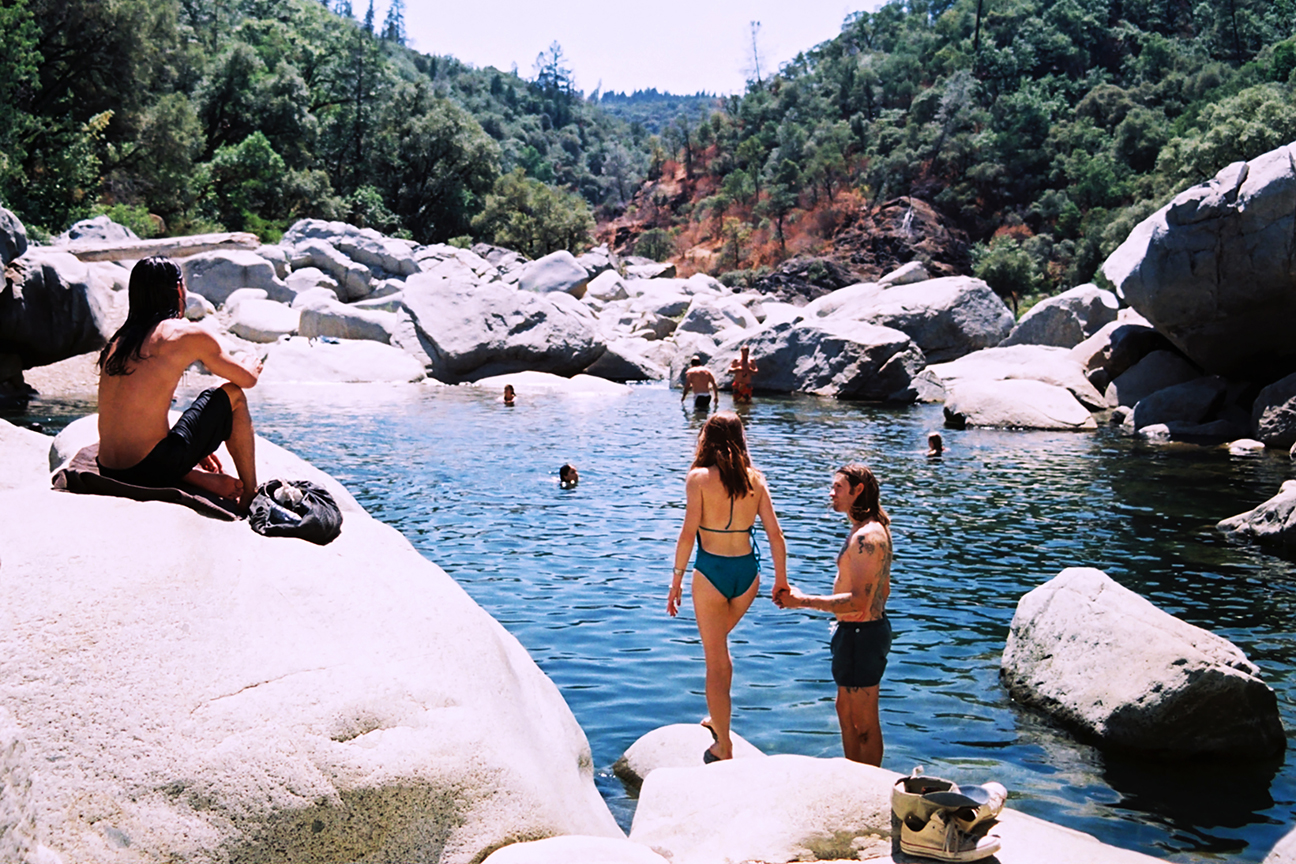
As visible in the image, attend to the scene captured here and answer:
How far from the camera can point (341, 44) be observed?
6981 centimetres

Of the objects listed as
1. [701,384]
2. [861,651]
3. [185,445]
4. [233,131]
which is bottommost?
[861,651]

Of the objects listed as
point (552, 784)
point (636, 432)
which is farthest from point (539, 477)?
point (552, 784)

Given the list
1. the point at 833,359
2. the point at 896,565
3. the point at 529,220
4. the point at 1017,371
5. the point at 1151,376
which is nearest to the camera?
the point at 896,565

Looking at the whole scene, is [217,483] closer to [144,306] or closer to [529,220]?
[144,306]

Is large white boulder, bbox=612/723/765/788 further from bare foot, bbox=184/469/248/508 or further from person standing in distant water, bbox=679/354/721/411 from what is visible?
person standing in distant water, bbox=679/354/721/411

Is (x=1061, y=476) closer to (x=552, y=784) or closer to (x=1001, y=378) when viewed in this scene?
(x=1001, y=378)

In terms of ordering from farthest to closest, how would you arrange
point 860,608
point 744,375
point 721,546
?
1. point 744,375
2. point 721,546
3. point 860,608

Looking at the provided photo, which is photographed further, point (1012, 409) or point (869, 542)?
point (1012, 409)

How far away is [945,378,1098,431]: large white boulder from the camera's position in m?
24.2

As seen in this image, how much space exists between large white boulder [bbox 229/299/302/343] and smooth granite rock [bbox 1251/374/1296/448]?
27193mm

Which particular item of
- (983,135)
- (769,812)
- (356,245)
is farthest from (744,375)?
(983,135)

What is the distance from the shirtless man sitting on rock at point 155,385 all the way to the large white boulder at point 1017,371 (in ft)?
75.7

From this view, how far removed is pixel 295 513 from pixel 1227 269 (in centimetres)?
2052

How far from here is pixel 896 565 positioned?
11.7 m
